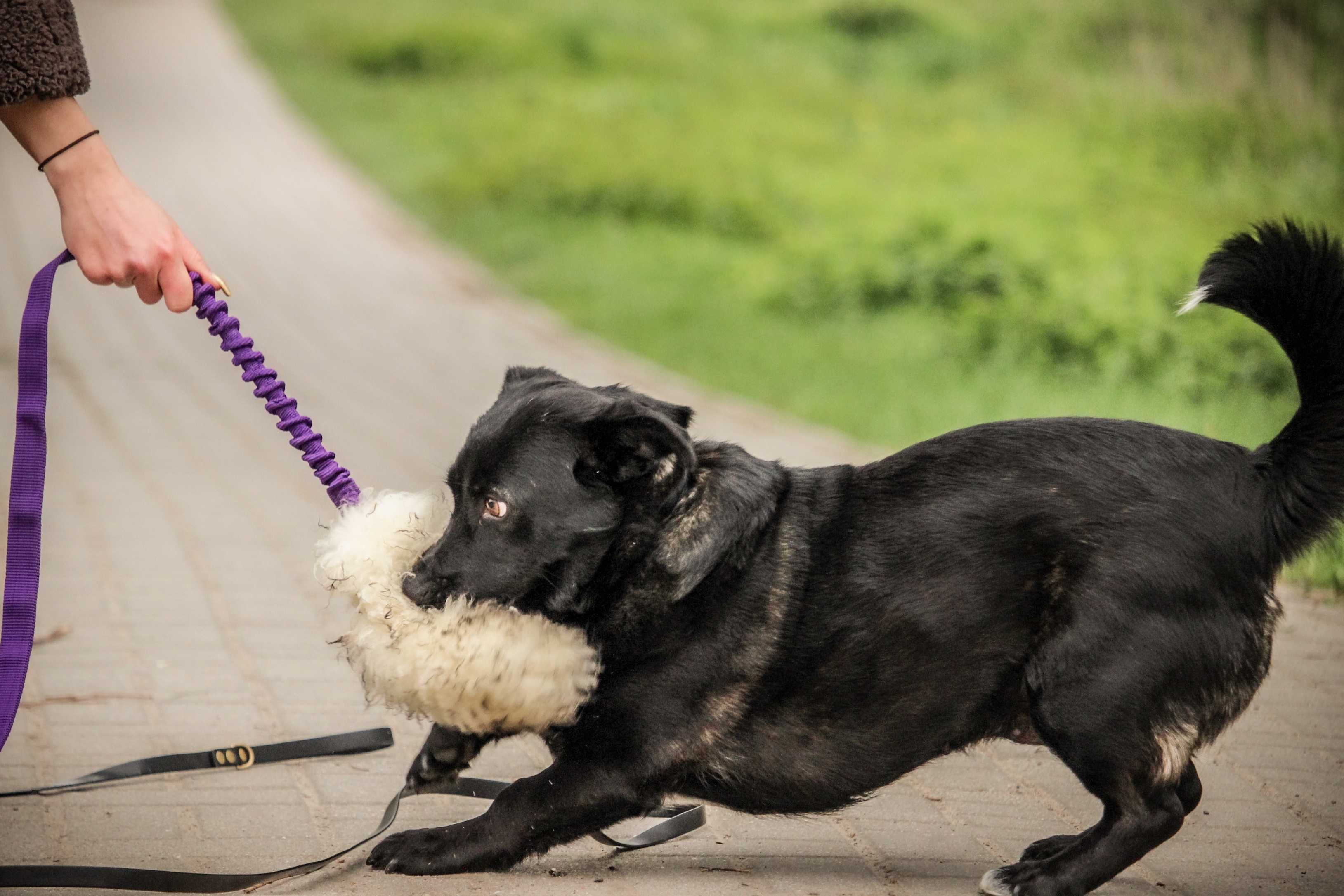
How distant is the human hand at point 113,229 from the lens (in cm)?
314

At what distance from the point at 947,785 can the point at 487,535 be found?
5.81 ft

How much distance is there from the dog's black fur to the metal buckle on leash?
0.83 m

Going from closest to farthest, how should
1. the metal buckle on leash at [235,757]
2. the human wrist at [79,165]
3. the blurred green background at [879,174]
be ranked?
the human wrist at [79,165]
the metal buckle on leash at [235,757]
the blurred green background at [879,174]

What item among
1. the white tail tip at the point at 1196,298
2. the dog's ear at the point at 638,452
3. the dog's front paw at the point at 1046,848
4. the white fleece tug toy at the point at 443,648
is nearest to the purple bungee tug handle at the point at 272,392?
the white fleece tug toy at the point at 443,648

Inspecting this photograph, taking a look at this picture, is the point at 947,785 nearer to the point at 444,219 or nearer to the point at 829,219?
the point at 829,219

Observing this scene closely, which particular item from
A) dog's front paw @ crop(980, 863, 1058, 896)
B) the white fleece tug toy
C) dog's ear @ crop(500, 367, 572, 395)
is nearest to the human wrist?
the white fleece tug toy

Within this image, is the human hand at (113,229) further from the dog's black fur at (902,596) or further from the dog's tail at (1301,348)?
the dog's tail at (1301,348)

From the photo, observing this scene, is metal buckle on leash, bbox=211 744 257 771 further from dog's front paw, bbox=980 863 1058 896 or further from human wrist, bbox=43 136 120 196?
dog's front paw, bbox=980 863 1058 896

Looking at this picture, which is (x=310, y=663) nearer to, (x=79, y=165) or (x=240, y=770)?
(x=240, y=770)

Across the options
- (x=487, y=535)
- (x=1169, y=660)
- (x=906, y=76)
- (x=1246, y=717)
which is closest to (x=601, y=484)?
(x=487, y=535)

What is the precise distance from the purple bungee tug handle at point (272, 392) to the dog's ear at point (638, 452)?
0.61 metres

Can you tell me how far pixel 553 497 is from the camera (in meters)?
3.32

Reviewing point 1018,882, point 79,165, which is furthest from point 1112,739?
point 79,165

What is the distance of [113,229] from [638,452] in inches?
50.0
